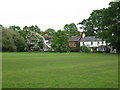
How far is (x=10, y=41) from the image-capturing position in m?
59.2

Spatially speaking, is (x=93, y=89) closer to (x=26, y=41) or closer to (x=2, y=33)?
(x=2, y=33)

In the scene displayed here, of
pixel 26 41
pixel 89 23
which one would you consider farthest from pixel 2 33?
pixel 89 23

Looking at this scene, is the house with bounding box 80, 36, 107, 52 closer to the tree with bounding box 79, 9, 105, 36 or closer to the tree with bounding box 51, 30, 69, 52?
the tree with bounding box 79, 9, 105, 36

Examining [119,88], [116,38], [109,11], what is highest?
[109,11]

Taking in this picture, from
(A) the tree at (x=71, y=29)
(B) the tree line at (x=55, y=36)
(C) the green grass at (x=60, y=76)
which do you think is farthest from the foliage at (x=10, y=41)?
(A) the tree at (x=71, y=29)

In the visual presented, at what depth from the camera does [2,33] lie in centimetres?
5822

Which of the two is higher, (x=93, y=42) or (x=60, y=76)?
(x=93, y=42)

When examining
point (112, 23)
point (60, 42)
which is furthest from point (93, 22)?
point (112, 23)

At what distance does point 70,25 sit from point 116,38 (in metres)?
→ 75.6

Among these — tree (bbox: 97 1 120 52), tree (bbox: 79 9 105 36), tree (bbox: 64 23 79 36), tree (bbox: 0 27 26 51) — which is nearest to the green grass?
tree (bbox: 97 1 120 52)

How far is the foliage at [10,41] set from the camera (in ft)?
192

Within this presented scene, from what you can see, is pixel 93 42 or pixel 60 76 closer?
pixel 60 76

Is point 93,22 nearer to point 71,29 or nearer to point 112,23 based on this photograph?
point 112,23

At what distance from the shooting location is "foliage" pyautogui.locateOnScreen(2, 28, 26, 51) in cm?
5856
